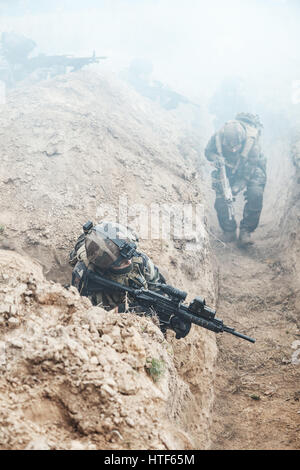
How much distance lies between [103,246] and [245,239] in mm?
6448

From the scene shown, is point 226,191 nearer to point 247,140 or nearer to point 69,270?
point 247,140

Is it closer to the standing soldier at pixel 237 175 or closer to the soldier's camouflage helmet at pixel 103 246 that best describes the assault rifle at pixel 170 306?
the soldier's camouflage helmet at pixel 103 246

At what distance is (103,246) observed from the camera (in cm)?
417

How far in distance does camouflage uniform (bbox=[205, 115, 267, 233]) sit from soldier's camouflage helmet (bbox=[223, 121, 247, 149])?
0.50 feet

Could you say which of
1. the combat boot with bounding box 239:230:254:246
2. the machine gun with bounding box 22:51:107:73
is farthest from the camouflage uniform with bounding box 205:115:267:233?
the machine gun with bounding box 22:51:107:73

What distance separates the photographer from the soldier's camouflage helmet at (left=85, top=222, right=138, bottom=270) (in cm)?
417

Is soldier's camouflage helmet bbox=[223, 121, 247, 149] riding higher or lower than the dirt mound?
higher

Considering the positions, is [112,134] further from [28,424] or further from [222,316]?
[28,424]

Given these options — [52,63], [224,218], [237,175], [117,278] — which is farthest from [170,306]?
[52,63]

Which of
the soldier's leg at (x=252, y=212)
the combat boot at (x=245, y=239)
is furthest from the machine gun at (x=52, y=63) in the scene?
the combat boot at (x=245, y=239)

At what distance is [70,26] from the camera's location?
38844 mm

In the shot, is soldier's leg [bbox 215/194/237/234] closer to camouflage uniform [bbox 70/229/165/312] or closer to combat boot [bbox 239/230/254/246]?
combat boot [bbox 239/230/254/246]

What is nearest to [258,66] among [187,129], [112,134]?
[187,129]

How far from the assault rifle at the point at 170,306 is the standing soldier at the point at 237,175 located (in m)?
5.81
